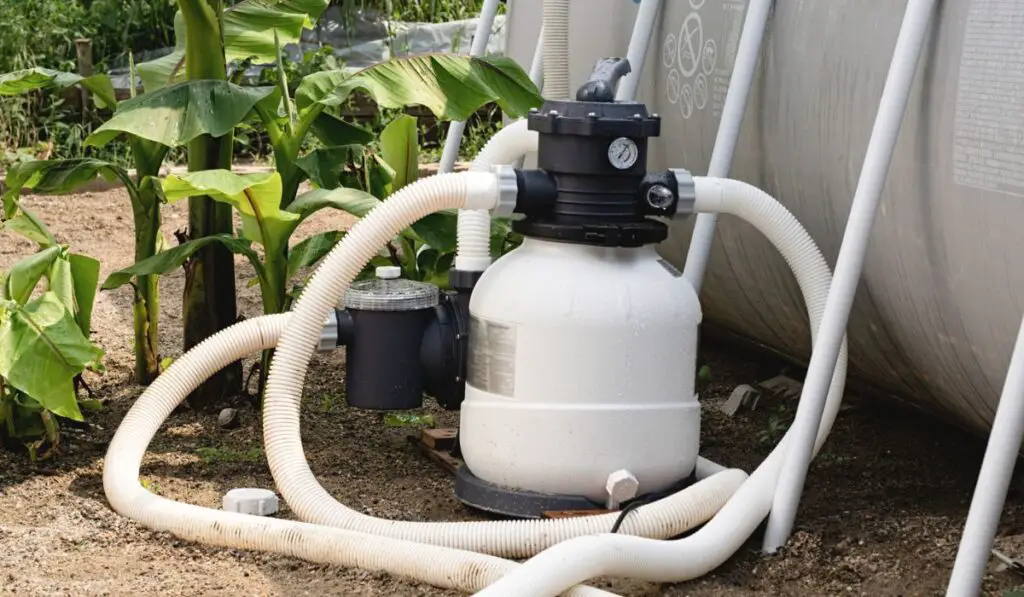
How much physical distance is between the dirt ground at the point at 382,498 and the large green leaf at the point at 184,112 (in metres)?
0.69

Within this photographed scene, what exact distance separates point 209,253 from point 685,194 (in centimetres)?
129

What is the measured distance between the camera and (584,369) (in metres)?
2.47

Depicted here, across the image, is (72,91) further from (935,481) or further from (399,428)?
(935,481)

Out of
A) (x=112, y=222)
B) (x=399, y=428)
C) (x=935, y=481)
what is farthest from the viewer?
(x=112, y=222)

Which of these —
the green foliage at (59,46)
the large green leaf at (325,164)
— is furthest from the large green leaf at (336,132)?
the green foliage at (59,46)

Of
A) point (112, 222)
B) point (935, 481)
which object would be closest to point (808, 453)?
point (935, 481)

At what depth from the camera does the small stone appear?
3242mm

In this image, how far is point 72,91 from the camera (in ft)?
22.6

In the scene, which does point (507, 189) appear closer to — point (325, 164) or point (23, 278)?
point (325, 164)

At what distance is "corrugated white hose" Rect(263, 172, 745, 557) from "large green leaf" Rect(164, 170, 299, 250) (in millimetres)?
346

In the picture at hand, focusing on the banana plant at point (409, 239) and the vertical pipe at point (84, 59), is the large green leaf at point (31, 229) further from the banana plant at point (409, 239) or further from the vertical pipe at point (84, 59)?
the vertical pipe at point (84, 59)

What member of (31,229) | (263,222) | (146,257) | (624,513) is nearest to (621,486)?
(624,513)

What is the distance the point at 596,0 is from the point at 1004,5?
1.72 meters

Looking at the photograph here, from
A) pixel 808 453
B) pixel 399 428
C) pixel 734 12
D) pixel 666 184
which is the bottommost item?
pixel 399 428
